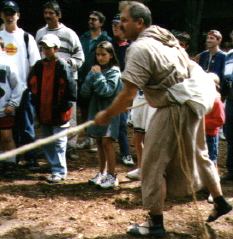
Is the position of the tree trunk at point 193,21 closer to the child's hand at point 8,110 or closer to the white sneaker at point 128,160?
the white sneaker at point 128,160

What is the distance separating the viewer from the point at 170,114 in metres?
3.60

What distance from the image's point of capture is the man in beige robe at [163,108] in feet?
11.3

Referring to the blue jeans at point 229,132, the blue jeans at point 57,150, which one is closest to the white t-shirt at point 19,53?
the blue jeans at point 57,150

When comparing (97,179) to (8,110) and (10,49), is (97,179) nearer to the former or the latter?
(8,110)

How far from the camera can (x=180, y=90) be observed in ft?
11.6

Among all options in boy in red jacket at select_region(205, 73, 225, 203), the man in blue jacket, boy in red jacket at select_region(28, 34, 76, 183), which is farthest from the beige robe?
the man in blue jacket

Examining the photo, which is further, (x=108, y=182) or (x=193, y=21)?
(x=193, y=21)

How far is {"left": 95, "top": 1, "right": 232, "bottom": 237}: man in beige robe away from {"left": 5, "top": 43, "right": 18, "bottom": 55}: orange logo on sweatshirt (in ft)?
8.34

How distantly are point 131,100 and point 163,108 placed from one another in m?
0.34

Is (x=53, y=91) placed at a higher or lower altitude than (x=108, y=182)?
higher

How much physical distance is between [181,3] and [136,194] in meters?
7.52

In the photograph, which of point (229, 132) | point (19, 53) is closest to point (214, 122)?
point (229, 132)

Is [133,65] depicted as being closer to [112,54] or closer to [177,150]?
[177,150]

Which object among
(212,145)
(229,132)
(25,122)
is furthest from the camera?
(25,122)
